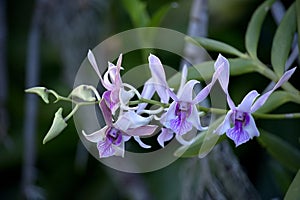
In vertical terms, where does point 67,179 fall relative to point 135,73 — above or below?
below

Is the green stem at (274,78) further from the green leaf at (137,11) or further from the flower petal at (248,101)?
the green leaf at (137,11)

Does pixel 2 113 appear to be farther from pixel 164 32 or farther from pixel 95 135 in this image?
pixel 95 135

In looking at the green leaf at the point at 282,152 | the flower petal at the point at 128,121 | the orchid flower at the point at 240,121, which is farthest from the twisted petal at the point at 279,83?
the green leaf at the point at 282,152

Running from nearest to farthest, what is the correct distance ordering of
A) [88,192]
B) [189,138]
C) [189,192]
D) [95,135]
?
[95,135], [189,138], [189,192], [88,192]

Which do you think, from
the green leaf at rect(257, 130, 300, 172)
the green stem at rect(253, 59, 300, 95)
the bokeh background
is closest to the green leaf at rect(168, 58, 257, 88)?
the green stem at rect(253, 59, 300, 95)

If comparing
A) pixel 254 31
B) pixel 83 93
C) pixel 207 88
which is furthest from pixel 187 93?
pixel 254 31

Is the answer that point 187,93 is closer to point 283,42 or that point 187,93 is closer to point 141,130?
point 141,130

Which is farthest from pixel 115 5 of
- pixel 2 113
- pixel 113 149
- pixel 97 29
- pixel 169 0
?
pixel 113 149
